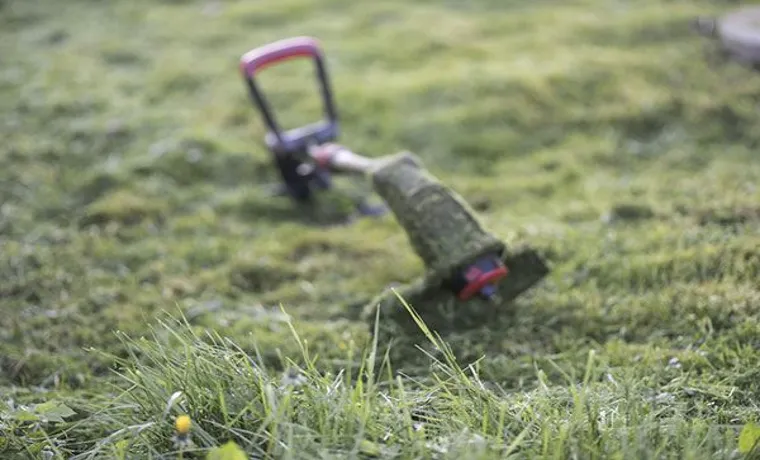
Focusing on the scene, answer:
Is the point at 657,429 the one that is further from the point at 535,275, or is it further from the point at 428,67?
the point at 428,67

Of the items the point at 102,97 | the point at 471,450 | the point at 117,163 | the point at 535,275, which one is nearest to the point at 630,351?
the point at 535,275

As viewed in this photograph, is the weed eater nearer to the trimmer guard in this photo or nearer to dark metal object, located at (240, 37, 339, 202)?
the trimmer guard

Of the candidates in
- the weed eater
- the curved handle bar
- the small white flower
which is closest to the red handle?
the curved handle bar

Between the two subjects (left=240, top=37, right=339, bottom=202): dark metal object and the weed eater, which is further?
(left=240, top=37, right=339, bottom=202): dark metal object

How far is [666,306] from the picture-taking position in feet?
10.0

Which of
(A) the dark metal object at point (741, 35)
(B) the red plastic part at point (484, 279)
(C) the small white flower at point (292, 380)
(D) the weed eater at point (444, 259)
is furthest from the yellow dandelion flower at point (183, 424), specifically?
(A) the dark metal object at point (741, 35)

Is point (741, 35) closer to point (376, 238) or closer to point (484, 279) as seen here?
point (376, 238)

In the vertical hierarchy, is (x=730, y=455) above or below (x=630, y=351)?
above

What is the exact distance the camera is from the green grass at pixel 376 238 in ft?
7.30

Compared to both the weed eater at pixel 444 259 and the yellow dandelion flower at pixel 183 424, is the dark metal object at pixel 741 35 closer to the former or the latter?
the weed eater at pixel 444 259

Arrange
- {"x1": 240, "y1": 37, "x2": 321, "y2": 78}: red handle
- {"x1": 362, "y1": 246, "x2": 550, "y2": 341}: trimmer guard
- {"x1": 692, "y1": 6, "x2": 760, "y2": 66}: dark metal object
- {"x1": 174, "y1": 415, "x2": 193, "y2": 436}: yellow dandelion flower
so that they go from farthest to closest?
{"x1": 692, "y1": 6, "x2": 760, "y2": 66}: dark metal object, {"x1": 240, "y1": 37, "x2": 321, "y2": 78}: red handle, {"x1": 362, "y1": 246, "x2": 550, "y2": 341}: trimmer guard, {"x1": 174, "y1": 415, "x2": 193, "y2": 436}: yellow dandelion flower

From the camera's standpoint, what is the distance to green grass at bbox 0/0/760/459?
222cm

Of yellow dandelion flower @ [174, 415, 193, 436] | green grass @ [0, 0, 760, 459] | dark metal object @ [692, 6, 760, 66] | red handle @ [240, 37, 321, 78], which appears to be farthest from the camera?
dark metal object @ [692, 6, 760, 66]

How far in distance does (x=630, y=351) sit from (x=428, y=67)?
4.02 m
